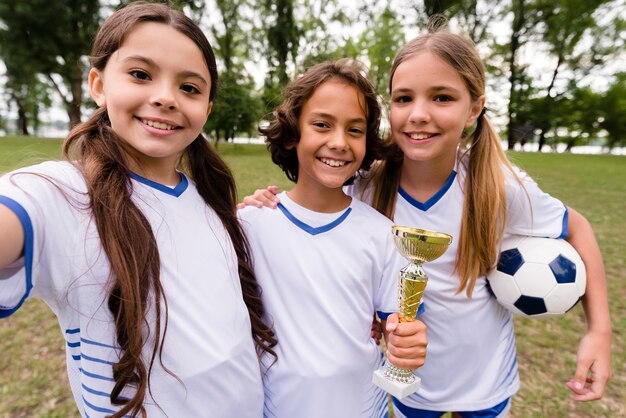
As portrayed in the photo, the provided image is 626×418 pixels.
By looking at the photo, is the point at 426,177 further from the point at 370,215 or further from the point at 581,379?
the point at 581,379

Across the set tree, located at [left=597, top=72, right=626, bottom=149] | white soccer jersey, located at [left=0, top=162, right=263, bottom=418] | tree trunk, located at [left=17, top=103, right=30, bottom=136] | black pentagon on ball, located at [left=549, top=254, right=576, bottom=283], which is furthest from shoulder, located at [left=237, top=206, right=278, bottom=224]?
tree trunk, located at [left=17, top=103, right=30, bottom=136]

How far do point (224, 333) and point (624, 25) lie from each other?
3339 cm

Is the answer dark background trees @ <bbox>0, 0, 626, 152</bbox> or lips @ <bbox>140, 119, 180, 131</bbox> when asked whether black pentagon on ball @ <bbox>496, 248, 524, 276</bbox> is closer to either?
lips @ <bbox>140, 119, 180, 131</bbox>

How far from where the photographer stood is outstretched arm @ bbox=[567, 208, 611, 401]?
4.73ft

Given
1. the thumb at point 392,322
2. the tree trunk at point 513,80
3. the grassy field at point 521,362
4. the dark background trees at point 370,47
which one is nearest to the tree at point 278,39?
the dark background trees at point 370,47

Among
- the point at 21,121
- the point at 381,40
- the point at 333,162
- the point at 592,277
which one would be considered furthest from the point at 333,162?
the point at 21,121

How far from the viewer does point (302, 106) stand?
4.87 feet

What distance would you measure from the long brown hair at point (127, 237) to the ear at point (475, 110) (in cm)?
101

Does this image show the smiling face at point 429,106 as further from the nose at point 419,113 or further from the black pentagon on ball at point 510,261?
the black pentagon on ball at point 510,261

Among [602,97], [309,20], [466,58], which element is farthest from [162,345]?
[602,97]

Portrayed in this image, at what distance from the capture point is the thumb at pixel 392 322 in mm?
1197

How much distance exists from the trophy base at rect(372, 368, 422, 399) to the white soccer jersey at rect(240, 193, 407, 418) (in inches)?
3.2

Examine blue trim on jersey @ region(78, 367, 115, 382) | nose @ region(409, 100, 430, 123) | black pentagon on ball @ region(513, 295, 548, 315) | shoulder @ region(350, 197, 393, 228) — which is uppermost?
nose @ region(409, 100, 430, 123)

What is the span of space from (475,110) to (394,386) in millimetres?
1117
